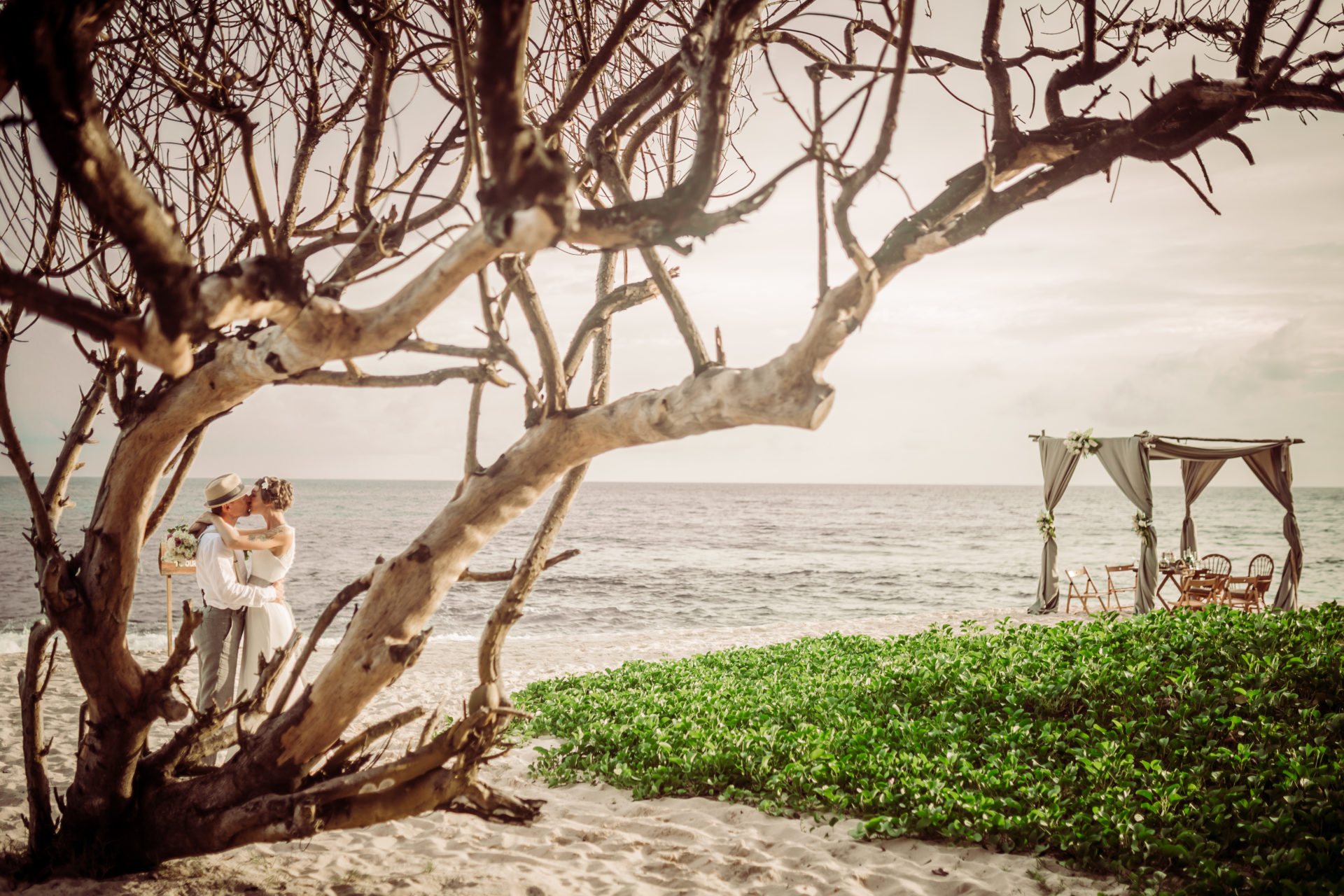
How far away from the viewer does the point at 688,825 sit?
461 centimetres

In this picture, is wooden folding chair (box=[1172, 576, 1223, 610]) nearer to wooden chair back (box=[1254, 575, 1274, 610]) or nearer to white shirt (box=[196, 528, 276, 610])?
wooden chair back (box=[1254, 575, 1274, 610])

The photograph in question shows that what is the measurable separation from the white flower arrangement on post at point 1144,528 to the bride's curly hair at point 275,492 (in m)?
13.2

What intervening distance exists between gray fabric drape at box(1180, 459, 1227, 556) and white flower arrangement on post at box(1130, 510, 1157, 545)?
3.25 feet

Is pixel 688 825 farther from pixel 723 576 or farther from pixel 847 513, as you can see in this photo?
pixel 847 513

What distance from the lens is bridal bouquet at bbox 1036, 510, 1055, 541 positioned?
14.2 meters

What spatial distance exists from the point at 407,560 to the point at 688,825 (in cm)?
261

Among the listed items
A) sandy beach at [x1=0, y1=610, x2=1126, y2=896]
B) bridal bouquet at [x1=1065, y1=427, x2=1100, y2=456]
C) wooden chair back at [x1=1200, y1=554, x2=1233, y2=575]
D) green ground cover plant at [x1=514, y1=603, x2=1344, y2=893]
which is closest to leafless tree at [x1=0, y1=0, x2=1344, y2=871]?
sandy beach at [x1=0, y1=610, x2=1126, y2=896]

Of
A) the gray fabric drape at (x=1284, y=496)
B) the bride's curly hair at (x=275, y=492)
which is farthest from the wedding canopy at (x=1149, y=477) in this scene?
the bride's curly hair at (x=275, y=492)

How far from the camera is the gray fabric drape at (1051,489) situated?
564 inches

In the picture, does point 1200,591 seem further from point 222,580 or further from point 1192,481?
point 222,580

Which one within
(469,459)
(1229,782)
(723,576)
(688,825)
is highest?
(469,459)

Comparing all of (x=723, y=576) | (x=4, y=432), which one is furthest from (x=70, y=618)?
(x=723, y=576)

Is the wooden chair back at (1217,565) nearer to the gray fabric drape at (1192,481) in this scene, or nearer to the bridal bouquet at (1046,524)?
the gray fabric drape at (1192,481)

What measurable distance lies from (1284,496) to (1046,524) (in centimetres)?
369
